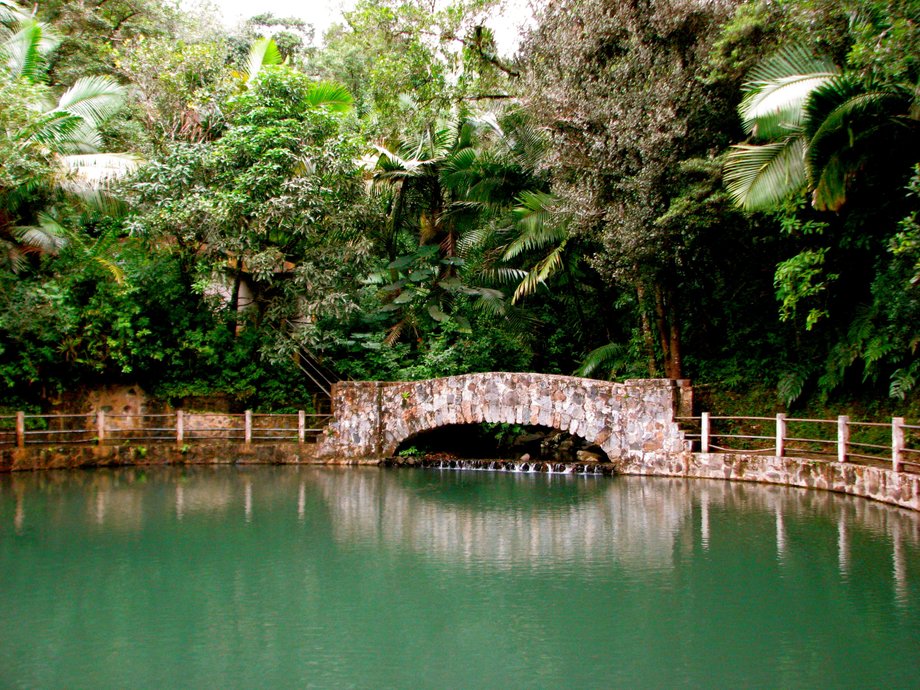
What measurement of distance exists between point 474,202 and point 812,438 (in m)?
8.80

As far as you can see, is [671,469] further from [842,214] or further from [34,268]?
[34,268]

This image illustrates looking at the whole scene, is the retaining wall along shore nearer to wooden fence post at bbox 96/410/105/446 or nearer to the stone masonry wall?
the stone masonry wall

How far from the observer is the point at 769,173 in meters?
11.6

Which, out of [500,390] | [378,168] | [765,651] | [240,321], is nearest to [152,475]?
[240,321]

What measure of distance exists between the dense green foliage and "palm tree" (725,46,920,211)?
1.6 inches

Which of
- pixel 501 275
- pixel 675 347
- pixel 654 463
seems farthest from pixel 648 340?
pixel 501 275

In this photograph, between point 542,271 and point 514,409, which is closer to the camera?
point 514,409

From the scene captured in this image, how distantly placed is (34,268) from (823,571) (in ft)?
49.8

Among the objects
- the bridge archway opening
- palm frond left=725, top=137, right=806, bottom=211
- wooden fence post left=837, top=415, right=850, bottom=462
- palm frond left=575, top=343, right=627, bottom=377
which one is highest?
palm frond left=725, top=137, right=806, bottom=211

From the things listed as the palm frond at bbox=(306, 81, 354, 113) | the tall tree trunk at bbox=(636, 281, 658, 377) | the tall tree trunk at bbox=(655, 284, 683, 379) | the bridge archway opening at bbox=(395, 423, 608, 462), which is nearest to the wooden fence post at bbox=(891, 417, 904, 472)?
the tall tree trunk at bbox=(655, 284, 683, 379)

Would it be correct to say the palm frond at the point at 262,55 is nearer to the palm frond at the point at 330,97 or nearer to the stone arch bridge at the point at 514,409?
the palm frond at the point at 330,97

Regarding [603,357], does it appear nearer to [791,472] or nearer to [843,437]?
[791,472]

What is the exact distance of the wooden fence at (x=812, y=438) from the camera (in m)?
11.5

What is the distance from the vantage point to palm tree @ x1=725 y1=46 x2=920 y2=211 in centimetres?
1028
